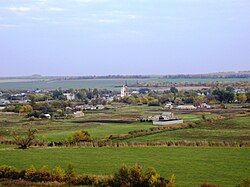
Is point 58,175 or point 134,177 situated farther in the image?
point 58,175

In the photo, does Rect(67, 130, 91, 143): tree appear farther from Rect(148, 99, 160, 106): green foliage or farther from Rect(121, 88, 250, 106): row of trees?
Rect(148, 99, 160, 106): green foliage

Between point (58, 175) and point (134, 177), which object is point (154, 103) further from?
point (134, 177)

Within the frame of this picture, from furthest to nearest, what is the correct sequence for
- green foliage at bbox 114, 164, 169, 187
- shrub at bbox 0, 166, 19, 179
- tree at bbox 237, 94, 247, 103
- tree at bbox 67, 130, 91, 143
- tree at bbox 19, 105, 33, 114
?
tree at bbox 237, 94, 247, 103 → tree at bbox 19, 105, 33, 114 → tree at bbox 67, 130, 91, 143 → shrub at bbox 0, 166, 19, 179 → green foliage at bbox 114, 164, 169, 187

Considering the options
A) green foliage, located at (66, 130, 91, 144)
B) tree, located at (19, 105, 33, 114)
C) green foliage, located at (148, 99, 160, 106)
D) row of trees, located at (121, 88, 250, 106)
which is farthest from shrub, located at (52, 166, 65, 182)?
green foliage, located at (148, 99, 160, 106)

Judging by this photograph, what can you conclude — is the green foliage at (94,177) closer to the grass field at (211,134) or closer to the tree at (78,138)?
the tree at (78,138)

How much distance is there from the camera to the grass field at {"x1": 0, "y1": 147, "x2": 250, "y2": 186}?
82.6ft

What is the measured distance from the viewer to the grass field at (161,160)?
82.6 ft

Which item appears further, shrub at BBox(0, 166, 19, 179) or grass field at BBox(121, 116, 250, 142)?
grass field at BBox(121, 116, 250, 142)

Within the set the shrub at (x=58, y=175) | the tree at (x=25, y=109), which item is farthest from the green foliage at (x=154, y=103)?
the shrub at (x=58, y=175)

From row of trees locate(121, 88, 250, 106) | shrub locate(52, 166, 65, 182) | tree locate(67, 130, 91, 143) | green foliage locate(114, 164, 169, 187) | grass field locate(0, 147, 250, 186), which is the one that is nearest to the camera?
green foliage locate(114, 164, 169, 187)

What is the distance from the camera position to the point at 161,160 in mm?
30266

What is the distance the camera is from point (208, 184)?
71.3 feet

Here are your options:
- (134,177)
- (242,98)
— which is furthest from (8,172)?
(242,98)

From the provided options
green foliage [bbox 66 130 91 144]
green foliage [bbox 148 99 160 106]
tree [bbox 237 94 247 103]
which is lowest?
green foliage [bbox 148 99 160 106]
